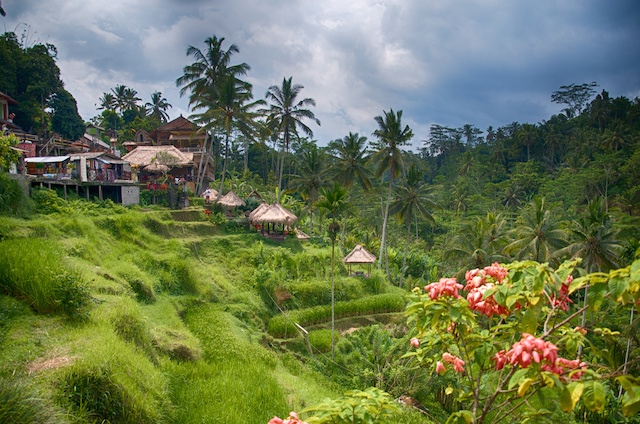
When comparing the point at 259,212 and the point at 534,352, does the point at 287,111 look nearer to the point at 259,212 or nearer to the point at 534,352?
the point at 259,212

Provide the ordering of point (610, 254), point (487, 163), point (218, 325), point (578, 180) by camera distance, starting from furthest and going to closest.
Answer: point (487, 163)
point (578, 180)
point (610, 254)
point (218, 325)

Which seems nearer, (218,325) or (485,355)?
(485,355)

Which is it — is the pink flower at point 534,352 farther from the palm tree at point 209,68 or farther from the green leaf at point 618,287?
the palm tree at point 209,68

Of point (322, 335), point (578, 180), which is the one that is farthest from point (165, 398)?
point (578, 180)

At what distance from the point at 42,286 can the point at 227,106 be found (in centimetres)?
1815

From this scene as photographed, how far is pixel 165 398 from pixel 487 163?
52.0m

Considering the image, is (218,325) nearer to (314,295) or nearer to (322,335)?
(322,335)

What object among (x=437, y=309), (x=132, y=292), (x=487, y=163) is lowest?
(x=132, y=292)

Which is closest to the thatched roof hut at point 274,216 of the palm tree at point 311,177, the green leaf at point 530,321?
Result: the palm tree at point 311,177

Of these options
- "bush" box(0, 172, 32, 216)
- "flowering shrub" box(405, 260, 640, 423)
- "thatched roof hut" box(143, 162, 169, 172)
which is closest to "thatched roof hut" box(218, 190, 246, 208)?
"thatched roof hut" box(143, 162, 169, 172)

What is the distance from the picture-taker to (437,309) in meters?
3.15

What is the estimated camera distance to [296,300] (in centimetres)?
1894

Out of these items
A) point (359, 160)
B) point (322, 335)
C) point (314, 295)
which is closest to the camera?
point (322, 335)

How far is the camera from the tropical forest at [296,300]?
3.15m
